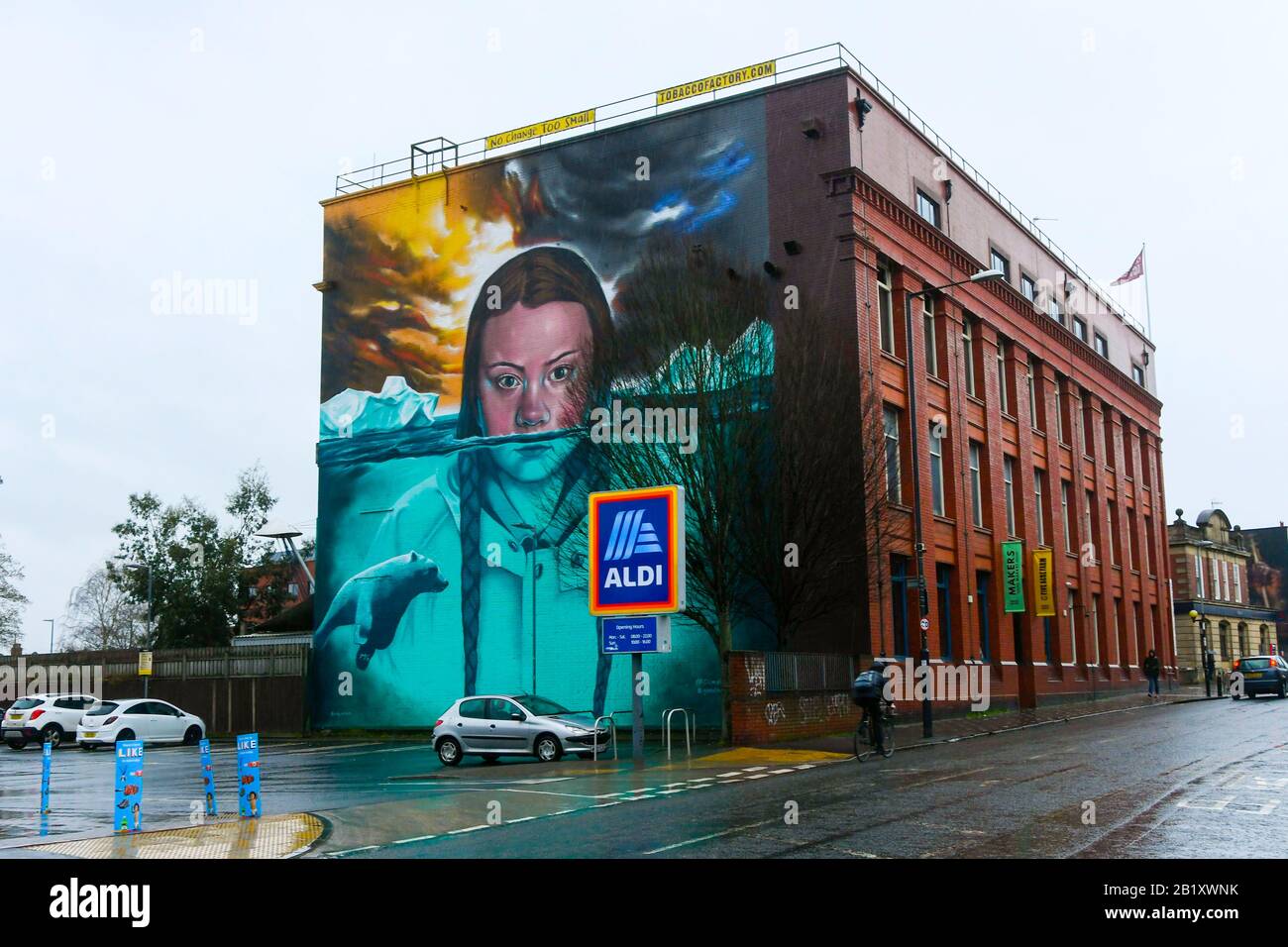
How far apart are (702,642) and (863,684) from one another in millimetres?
10793

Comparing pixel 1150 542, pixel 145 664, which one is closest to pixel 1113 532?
pixel 1150 542

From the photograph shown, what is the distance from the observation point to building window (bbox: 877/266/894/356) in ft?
115

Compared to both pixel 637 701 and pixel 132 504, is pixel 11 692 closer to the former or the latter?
pixel 132 504

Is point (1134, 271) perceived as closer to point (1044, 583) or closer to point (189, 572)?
point (1044, 583)

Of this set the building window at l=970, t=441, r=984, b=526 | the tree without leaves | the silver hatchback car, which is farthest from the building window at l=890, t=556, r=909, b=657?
the tree without leaves

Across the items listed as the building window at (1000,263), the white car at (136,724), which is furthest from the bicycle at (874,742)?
the building window at (1000,263)

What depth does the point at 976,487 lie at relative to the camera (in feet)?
134

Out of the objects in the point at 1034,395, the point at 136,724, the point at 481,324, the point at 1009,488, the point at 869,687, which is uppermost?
the point at 481,324

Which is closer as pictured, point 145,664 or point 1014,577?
point 1014,577

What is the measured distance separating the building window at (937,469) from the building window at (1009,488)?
5193mm

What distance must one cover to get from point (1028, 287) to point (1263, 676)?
17045 mm

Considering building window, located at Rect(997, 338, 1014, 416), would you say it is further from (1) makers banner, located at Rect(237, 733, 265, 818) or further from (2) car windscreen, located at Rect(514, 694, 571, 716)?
(1) makers banner, located at Rect(237, 733, 265, 818)
